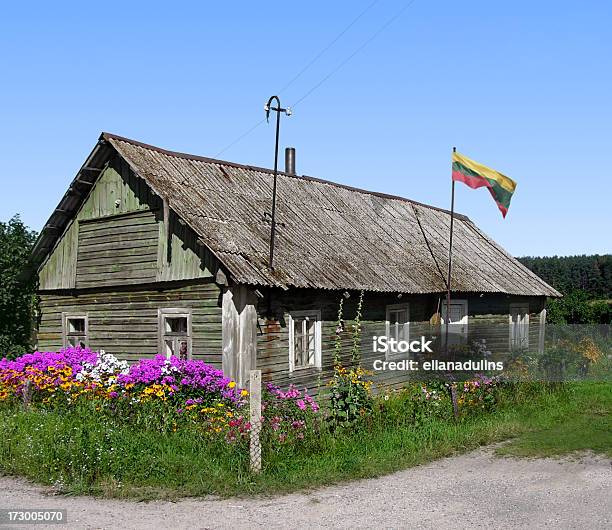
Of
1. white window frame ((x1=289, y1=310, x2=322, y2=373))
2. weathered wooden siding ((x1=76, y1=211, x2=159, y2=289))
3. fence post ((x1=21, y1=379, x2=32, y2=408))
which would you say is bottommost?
fence post ((x1=21, y1=379, x2=32, y2=408))

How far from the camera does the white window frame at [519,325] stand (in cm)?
2196

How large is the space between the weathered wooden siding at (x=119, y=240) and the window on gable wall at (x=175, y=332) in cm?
71

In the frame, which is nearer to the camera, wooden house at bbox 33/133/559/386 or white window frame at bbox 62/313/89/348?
wooden house at bbox 33/133/559/386

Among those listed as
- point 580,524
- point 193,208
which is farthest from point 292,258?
point 580,524

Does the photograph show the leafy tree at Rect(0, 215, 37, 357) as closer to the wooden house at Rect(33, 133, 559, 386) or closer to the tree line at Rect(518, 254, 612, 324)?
the wooden house at Rect(33, 133, 559, 386)

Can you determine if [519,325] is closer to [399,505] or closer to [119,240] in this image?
[119,240]

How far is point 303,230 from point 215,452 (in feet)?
25.8

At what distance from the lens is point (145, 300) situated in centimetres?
1412

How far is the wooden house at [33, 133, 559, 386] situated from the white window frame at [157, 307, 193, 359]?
0.09 feet

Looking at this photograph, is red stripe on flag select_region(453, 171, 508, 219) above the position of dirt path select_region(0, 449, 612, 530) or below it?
above

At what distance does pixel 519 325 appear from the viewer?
74.1 feet

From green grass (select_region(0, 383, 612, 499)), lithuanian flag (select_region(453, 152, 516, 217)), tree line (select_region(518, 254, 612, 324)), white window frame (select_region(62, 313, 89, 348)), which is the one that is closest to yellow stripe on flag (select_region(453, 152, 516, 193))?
lithuanian flag (select_region(453, 152, 516, 217))

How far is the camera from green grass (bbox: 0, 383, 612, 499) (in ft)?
26.7

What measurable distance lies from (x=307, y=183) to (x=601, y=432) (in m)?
10.7
